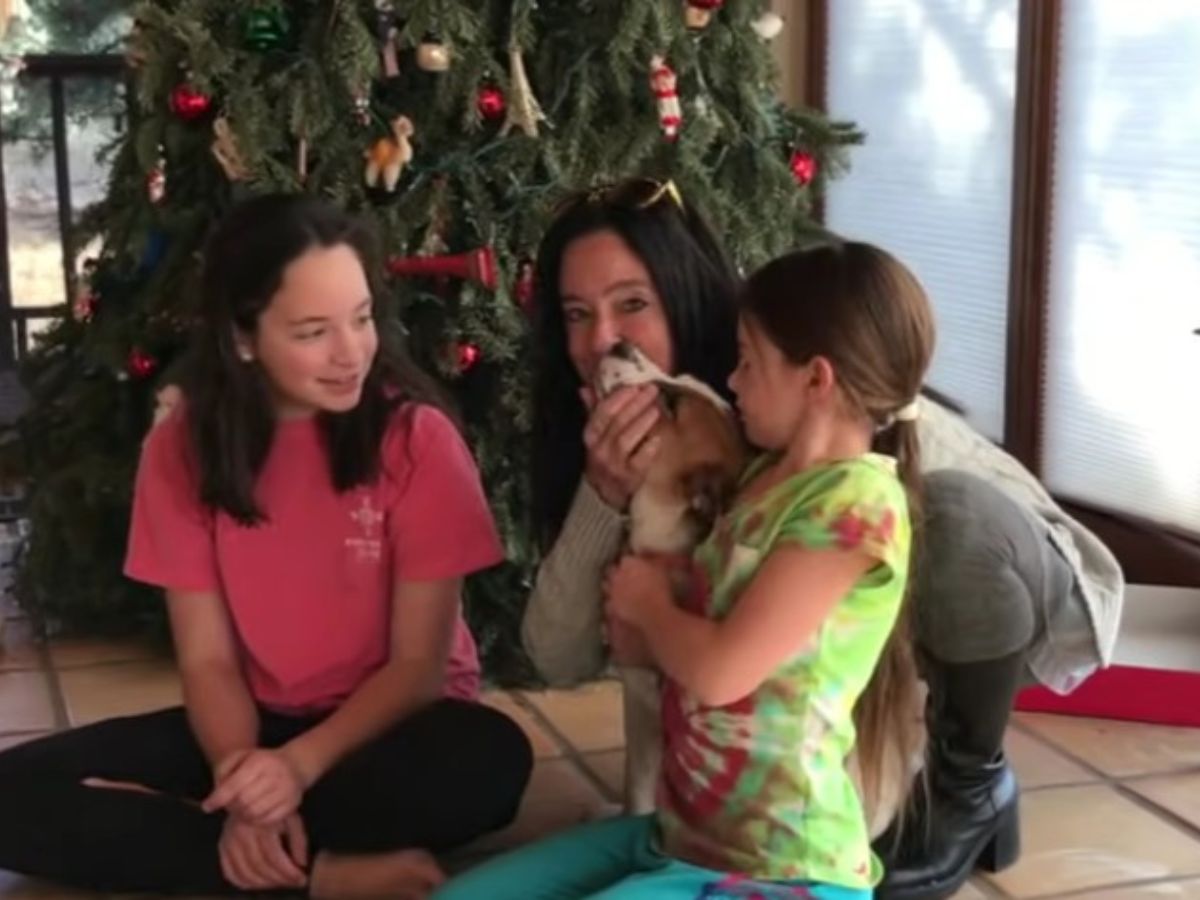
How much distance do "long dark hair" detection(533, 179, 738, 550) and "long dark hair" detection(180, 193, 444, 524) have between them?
204 mm

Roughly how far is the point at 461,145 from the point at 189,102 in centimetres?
41

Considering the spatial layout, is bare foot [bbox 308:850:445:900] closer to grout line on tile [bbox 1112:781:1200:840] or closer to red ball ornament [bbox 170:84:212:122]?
grout line on tile [bbox 1112:781:1200:840]

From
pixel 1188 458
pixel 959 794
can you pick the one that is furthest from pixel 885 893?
pixel 1188 458

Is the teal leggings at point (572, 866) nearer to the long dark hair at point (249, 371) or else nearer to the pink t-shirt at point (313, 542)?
the pink t-shirt at point (313, 542)

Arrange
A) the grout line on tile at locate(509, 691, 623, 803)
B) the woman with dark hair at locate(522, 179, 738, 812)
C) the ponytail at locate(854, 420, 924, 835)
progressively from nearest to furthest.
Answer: the ponytail at locate(854, 420, 924, 835) → the woman with dark hair at locate(522, 179, 738, 812) → the grout line on tile at locate(509, 691, 623, 803)

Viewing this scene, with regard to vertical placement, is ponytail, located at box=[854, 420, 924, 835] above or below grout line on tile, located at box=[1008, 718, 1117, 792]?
above

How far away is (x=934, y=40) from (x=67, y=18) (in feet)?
6.79

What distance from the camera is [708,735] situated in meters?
1.52

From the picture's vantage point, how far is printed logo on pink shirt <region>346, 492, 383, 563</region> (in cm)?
189

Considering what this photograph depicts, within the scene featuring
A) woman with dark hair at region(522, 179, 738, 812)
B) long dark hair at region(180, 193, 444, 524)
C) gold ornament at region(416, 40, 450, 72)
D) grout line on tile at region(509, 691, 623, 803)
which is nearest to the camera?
woman with dark hair at region(522, 179, 738, 812)

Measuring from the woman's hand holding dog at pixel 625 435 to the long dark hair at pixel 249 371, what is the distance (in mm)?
371

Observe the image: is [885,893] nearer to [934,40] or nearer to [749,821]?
[749,821]

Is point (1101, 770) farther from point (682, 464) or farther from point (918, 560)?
point (682, 464)

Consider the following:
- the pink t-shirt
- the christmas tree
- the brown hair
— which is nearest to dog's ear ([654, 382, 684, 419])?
the brown hair
